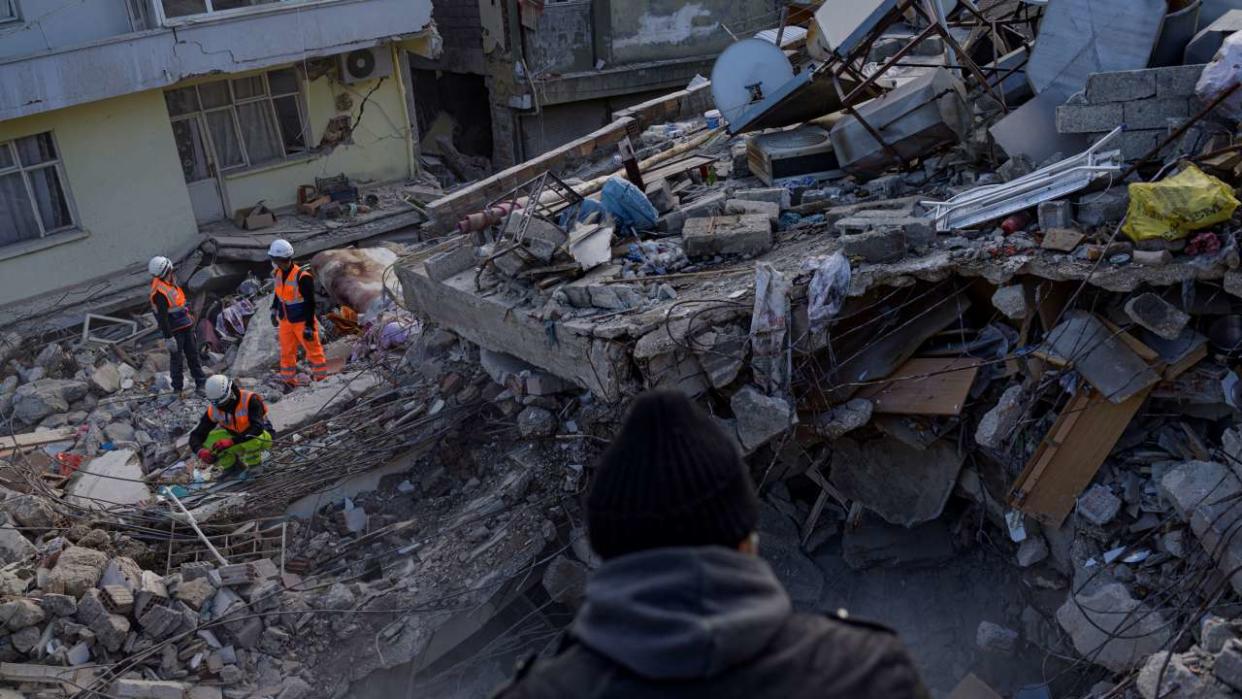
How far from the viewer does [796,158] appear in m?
9.91

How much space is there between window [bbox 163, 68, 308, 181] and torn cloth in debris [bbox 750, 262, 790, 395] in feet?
36.2

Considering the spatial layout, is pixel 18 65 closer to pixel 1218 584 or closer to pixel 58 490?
pixel 58 490

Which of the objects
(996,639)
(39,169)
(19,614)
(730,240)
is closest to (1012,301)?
(730,240)

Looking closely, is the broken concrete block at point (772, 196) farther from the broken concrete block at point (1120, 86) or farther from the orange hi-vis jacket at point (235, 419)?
the orange hi-vis jacket at point (235, 419)

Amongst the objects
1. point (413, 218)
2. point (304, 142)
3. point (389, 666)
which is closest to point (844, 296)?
point (389, 666)

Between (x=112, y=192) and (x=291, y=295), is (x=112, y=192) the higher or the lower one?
the higher one

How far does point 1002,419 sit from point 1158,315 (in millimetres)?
1209

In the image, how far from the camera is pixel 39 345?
1363cm

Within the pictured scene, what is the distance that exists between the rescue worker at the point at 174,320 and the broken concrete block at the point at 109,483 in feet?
5.22

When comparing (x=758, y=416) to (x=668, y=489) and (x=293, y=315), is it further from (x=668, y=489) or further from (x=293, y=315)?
(x=668, y=489)

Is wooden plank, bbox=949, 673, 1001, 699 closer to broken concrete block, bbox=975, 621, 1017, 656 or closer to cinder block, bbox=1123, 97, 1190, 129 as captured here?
broken concrete block, bbox=975, 621, 1017, 656

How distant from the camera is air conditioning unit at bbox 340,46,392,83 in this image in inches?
672

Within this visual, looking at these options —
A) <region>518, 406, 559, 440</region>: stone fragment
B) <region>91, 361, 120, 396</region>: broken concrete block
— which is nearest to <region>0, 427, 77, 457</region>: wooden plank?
<region>91, 361, 120, 396</region>: broken concrete block

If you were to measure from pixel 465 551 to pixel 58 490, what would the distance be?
398cm
